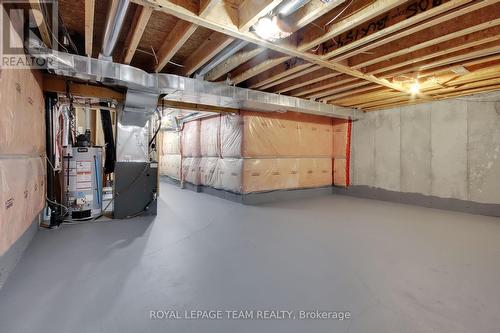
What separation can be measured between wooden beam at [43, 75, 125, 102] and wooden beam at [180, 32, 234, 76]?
3.65ft

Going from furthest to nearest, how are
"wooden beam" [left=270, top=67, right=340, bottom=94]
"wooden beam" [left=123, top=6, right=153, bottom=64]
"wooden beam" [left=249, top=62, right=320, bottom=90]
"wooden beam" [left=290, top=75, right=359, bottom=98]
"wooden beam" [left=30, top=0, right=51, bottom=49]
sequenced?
"wooden beam" [left=290, top=75, right=359, bottom=98], "wooden beam" [left=270, top=67, right=340, bottom=94], "wooden beam" [left=249, top=62, right=320, bottom=90], "wooden beam" [left=123, top=6, right=153, bottom=64], "wooden beam" [left=30, top=0, right=51, bottom=49]

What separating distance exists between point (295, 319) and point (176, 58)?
3302mm

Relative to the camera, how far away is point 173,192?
605 cm

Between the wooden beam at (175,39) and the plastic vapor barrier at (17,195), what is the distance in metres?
1.72

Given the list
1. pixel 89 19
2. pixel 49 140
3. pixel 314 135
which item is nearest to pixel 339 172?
pixel 314 135

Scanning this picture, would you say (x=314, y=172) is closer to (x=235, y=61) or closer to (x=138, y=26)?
(x=235, y=61)

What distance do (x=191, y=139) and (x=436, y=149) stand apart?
18.2 feet

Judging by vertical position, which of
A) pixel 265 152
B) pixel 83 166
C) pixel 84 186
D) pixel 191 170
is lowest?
pixel 84 186

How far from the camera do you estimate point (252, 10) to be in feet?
6.34

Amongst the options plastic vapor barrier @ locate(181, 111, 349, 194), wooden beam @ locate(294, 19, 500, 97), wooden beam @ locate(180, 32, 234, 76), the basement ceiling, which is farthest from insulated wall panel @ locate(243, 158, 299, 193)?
wooden beam @ locate(294, 19, 500, 97)

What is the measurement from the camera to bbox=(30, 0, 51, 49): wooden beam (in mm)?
1689

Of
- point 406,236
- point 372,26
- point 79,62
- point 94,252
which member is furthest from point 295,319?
point 79,62

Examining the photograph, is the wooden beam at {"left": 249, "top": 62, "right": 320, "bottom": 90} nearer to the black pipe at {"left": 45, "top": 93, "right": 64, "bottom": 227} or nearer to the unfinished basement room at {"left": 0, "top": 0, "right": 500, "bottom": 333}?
the unfinished basement room at {"left": 0, "top": 0, "right": 500, "bottom": 333}

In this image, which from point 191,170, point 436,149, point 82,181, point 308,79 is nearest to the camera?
point 82,181
